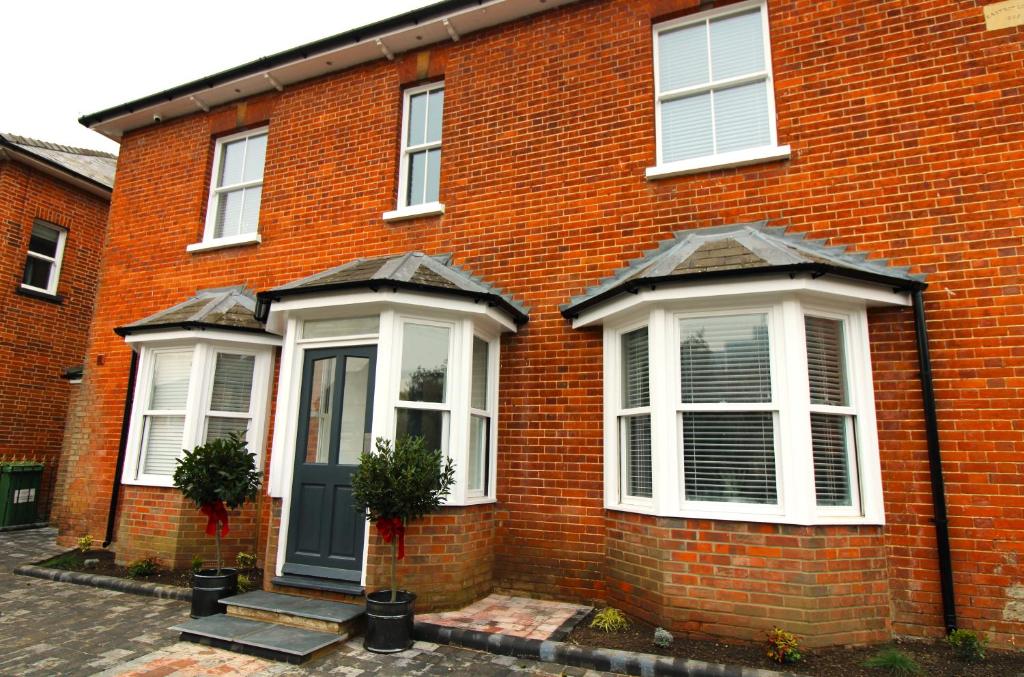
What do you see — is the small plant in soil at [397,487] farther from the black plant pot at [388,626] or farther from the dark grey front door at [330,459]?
the dark grey front door at [330,459]

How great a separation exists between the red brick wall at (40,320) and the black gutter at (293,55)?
108 inches

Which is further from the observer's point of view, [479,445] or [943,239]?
[479,445]

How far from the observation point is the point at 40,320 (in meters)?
11.1

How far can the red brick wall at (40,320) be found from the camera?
10.7 metres

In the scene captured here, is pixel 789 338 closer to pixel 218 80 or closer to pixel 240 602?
pixel 240 602

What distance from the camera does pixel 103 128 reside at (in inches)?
382

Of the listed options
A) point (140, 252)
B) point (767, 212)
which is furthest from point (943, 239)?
point (140, 252)

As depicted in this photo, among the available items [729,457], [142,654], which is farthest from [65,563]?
[729,457]

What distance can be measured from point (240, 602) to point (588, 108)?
20.2ft

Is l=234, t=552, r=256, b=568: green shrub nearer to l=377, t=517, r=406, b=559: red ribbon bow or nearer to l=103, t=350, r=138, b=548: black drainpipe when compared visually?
l=103, t=350, r=138, b=548: black drainpipe

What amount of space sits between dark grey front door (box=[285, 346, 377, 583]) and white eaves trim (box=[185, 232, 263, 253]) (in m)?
2.86

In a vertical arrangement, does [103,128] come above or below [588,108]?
above

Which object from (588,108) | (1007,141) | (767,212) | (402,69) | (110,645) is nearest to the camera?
(110,645)

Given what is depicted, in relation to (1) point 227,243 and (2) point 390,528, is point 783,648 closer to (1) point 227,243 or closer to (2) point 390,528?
(2) point 390,528
